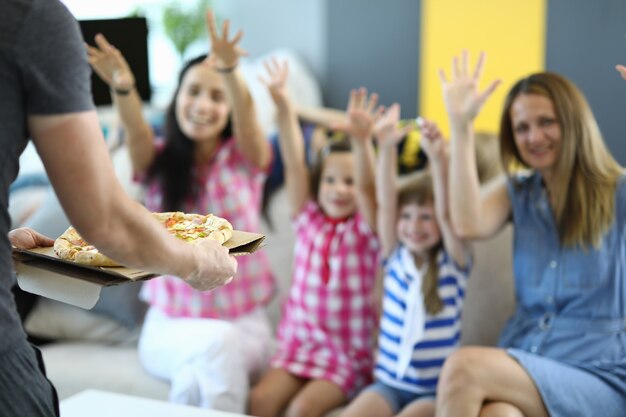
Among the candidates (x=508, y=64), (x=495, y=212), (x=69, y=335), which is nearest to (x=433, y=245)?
(x=495, y=212)

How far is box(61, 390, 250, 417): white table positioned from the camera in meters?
1.79

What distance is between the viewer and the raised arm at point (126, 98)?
2.32m

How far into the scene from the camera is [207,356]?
7.14ft

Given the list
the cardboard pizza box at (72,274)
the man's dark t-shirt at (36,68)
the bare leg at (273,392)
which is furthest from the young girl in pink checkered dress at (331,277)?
the man's dark t-shirt at (36,68)

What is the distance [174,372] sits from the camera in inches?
87.6

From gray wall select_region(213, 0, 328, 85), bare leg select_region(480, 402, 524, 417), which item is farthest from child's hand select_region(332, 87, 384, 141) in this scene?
gray wall select_region(213, 0, 328, 85)

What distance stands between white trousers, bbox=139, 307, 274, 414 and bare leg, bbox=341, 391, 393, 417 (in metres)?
0.28

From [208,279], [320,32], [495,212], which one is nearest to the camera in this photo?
[208,279]

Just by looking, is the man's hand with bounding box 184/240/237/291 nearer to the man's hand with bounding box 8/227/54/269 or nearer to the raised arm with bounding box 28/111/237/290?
the raised arm with bounding box 28/111/237/290

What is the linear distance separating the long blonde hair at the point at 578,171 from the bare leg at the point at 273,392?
75cm

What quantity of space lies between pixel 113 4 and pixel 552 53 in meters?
2.06

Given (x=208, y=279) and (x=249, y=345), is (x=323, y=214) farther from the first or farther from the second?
(x=208, y=279)

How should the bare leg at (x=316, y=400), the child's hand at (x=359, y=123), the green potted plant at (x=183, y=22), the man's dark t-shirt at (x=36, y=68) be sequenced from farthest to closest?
1. the green potted plant at (x=183, y=22)
2. the child's hand at (x=359, y=123)
3. the bare leg at (x=316, y=400)
4. the man's dark t-shirt at (x=36, y=68)

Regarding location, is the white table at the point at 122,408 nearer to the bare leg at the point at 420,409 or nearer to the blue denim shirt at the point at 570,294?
the bare leg at the point at 420,409
